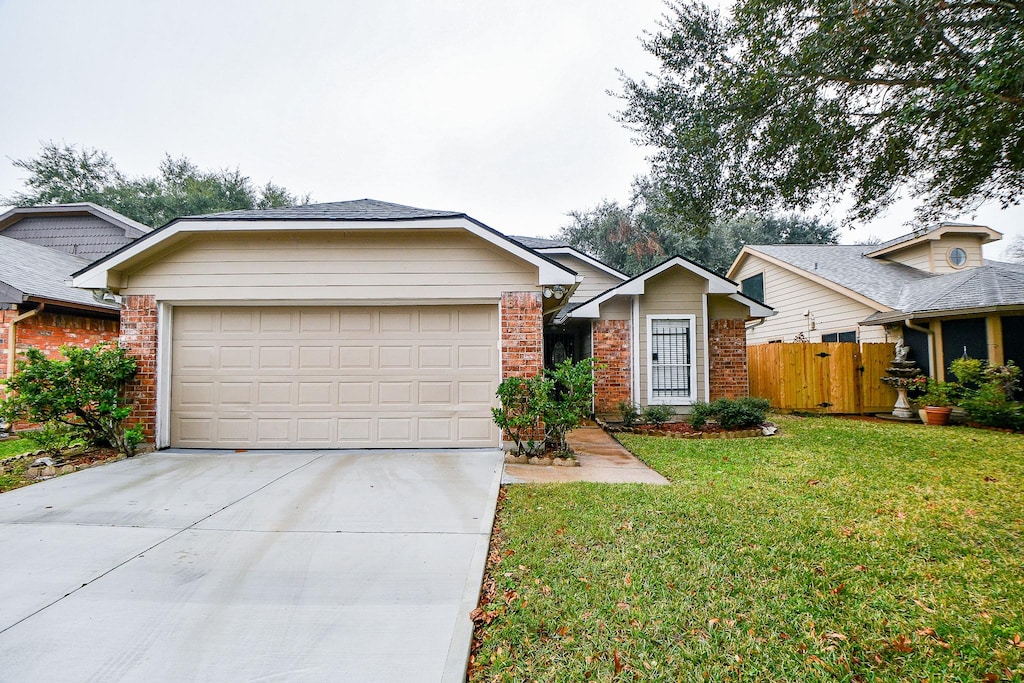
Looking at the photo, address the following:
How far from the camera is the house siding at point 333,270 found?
684 cm

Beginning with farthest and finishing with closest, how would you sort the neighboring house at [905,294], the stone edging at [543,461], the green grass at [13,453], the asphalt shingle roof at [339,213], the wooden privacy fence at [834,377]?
1. the wooden privacy fence at [834,377]
2. the neighboring house at [905,294]
3. the asphalt shingle roof at [339,213]
4. the stone edging at [543,461]
5. the green grass at [13,453]

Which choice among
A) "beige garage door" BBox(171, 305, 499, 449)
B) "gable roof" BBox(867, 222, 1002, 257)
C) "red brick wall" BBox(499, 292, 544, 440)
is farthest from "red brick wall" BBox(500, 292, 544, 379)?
"gable roof" BBox(867, 222, 1002, 257)

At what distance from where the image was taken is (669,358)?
10531 millimetres

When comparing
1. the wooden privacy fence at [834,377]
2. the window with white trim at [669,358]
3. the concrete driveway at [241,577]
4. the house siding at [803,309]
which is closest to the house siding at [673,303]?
the window with white trim at [669,358]

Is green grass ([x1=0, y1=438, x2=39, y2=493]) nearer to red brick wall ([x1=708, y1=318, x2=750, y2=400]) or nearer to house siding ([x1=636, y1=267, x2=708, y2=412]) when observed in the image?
house siding ([x1=636, y1=267, x2=708, y2=412])

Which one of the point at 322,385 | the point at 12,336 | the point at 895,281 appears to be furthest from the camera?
the point at 895,281

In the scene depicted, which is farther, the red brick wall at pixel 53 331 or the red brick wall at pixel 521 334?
the red brick wall at pixel 53 331

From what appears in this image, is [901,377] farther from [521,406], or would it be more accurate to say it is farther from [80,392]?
[80,392]

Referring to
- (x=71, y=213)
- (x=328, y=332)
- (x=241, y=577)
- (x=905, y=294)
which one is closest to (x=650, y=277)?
(x=328, y=332)

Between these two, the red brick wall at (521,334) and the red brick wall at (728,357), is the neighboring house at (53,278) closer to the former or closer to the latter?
the red brick wall at (521,334)

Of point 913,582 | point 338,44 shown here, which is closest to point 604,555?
point 913,582

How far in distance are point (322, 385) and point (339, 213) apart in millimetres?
2650

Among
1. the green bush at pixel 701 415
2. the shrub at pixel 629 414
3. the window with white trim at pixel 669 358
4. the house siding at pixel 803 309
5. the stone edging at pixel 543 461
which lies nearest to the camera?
the stone edging at pixel 543 461

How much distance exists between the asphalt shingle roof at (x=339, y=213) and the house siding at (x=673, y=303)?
18.0 feet
